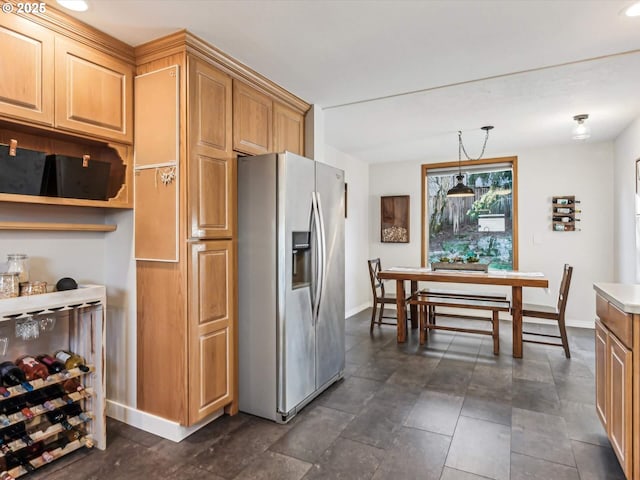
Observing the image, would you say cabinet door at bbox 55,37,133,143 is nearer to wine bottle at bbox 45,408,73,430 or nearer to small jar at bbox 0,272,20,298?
small jar at bbox 0,272,20,298

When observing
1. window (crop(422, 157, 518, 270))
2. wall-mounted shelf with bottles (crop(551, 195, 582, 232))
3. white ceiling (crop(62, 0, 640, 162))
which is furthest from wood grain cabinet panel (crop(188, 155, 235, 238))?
wall-mounted shelf with bottles (crop(551, 195, 582, 232))

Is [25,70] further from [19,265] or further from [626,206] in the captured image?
[626,206]

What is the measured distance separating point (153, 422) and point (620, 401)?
2.67 m

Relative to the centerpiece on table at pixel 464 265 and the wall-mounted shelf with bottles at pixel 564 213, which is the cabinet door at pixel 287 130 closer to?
the centerpiece on table at pixel 464 265

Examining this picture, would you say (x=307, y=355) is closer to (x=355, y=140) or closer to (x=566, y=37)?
(x=566, y=37)

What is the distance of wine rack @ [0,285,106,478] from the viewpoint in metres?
1.87

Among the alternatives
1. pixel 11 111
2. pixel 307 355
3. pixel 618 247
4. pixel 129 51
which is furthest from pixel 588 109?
pixel 11 111

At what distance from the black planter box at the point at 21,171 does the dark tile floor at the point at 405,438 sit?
1.52m

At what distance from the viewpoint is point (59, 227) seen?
221 centimetres

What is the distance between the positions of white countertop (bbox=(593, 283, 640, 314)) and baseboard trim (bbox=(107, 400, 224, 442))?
2.47m

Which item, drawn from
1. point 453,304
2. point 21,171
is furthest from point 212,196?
point 453,304

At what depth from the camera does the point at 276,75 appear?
111 inches

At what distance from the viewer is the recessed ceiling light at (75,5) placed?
73.6 inches

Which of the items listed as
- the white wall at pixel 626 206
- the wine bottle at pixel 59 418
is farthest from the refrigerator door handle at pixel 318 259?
the white wall at pixel 626 206
